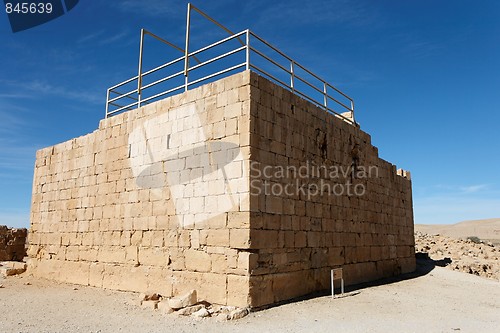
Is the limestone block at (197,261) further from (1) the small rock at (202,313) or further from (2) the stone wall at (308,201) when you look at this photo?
(2) the stone wall at (308,201)

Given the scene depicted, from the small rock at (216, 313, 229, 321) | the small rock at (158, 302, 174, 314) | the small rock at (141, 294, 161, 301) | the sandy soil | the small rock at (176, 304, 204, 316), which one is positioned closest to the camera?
the sandy soil

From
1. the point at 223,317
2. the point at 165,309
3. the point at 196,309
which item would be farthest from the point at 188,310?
the point at 223,317

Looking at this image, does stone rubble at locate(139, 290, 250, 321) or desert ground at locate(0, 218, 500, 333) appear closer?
desert ground at locate(0, 218, 500, 333)

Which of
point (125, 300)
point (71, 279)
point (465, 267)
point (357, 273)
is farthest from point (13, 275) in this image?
point (465, 267)

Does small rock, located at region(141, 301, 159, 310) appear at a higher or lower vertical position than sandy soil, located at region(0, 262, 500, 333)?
higher

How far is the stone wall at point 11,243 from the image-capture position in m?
17.6

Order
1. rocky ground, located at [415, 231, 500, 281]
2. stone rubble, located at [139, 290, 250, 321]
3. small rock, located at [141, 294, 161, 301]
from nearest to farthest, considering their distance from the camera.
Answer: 1. stone rubble, located at [139, 290, 250, 321]
2. small rock, located at [141, 294, 161, 301]
3. rocky ground, located at [415, 231, 500, 281]

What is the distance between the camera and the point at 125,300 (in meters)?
8.60

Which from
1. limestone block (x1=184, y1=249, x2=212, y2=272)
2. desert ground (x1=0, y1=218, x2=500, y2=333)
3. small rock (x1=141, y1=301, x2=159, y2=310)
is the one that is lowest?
desert ground (x1=0, y1=218, x2=500, y2=333)

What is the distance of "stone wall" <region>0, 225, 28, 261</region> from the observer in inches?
692

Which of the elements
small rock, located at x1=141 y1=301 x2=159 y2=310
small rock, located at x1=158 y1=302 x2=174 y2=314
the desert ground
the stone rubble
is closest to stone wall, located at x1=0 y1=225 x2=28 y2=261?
the desert ground

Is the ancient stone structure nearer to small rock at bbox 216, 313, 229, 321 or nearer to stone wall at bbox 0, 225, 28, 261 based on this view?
small rock at bbox 216, 313, 229, 321

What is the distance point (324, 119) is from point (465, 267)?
1008 cm

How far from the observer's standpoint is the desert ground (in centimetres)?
642
